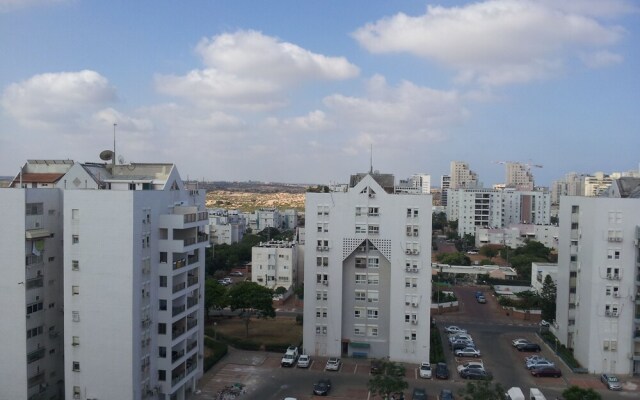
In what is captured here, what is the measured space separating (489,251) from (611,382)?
136 ft

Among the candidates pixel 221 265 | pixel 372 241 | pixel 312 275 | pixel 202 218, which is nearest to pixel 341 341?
pixel 312 275

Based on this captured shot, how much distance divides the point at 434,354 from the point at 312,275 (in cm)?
670

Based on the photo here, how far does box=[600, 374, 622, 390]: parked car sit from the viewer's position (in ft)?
72.0

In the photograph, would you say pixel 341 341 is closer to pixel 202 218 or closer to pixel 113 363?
pixel 202 218

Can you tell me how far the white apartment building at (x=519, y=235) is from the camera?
6525cm

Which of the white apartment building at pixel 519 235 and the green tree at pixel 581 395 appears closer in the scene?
the green tree at pixel 581 395

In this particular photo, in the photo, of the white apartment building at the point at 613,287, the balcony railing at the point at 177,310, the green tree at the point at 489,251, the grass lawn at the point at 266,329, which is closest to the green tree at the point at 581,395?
the white apartment building at the point at 613,287

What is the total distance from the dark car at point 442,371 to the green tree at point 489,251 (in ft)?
133

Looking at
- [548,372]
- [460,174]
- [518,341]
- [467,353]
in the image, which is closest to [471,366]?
[467,353]

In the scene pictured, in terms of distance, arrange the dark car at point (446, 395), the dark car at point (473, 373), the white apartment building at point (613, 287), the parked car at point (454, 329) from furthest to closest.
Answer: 1. the parked car at point (454, 329)
2. the white apartment building at point (613, 287)
3. the dark car at point (473, 373)
4. the dark car at point (446, 395)

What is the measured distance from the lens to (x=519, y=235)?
219 feet

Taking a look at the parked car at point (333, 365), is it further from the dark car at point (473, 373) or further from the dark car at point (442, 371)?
the dark car at point (473, 373)

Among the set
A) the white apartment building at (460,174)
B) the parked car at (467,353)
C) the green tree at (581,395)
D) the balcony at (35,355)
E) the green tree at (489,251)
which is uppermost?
the white apartment building at (460,174)

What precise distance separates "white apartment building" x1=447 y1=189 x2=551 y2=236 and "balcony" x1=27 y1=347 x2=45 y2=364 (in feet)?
222
